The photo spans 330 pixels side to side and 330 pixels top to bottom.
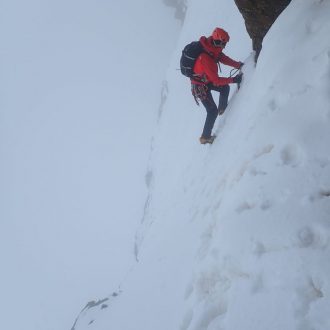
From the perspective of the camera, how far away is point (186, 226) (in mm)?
8758

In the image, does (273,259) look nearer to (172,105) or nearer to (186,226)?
(186,226)

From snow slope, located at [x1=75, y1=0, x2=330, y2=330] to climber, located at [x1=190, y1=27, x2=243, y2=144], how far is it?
0.66 meters

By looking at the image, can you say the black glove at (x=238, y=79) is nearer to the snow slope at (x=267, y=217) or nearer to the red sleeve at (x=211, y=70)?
the snow slope at (x=267, y=217)

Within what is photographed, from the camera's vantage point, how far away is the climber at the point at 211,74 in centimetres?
843

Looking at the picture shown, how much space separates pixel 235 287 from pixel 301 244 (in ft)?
3.35

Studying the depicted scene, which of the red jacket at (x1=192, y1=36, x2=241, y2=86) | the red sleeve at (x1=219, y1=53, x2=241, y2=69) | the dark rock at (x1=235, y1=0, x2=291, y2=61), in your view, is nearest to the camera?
the dark rock at (x1=235, y1=0, x2=291, y2=61)

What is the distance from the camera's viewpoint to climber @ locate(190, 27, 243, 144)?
8.43 meters

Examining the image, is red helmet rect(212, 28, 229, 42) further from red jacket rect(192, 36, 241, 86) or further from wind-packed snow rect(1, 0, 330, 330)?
wind-packed snow rect(1, 0, 330, 330)

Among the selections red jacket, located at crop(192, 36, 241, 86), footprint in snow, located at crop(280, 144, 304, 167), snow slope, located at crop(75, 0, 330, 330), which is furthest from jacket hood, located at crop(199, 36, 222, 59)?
footprint in snow, located at crop(280, 144, 304, 167)

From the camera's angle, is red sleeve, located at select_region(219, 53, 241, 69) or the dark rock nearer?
the dark rock

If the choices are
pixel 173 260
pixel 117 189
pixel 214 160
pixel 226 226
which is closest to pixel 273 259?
pixel 226 226

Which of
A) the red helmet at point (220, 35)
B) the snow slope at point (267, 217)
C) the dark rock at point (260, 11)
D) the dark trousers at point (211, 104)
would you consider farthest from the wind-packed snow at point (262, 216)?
the red helmet at point (220, 35)

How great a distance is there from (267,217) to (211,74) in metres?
4.41

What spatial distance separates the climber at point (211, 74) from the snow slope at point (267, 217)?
656 millimetres
